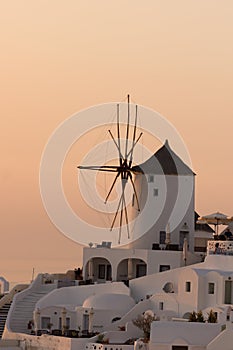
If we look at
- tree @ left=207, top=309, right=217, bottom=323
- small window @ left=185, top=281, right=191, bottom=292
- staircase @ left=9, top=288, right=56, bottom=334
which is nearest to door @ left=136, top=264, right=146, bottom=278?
staircase @ left=9, top=288, right=56, bottom=334

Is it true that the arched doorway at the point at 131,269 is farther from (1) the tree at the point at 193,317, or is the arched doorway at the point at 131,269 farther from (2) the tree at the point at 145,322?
(1) the tree at the point at 193,317

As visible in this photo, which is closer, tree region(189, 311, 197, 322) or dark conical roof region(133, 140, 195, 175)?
tree region(189, 311, 197, 322)

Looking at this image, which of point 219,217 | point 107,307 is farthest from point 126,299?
point 219,217

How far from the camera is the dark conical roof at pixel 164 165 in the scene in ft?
341

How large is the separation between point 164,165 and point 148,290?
954 cm

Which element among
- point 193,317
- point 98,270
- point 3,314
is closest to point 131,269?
point 98,270

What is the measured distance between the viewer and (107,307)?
94.2 meters

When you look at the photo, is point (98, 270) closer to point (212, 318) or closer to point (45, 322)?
point (45, 322)

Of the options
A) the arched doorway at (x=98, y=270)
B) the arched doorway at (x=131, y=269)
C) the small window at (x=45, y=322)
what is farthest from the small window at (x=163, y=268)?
the small window at (x=45, y=322)

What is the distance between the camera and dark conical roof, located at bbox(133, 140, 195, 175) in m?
104

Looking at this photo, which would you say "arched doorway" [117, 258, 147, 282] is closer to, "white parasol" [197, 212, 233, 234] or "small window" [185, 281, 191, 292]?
"white parasol" [197, 212, 233, 234]

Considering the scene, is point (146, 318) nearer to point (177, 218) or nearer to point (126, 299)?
point (126, 299)

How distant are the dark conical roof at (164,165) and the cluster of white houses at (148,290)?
6 cm

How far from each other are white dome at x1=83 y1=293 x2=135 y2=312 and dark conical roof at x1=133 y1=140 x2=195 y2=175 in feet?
35.3
